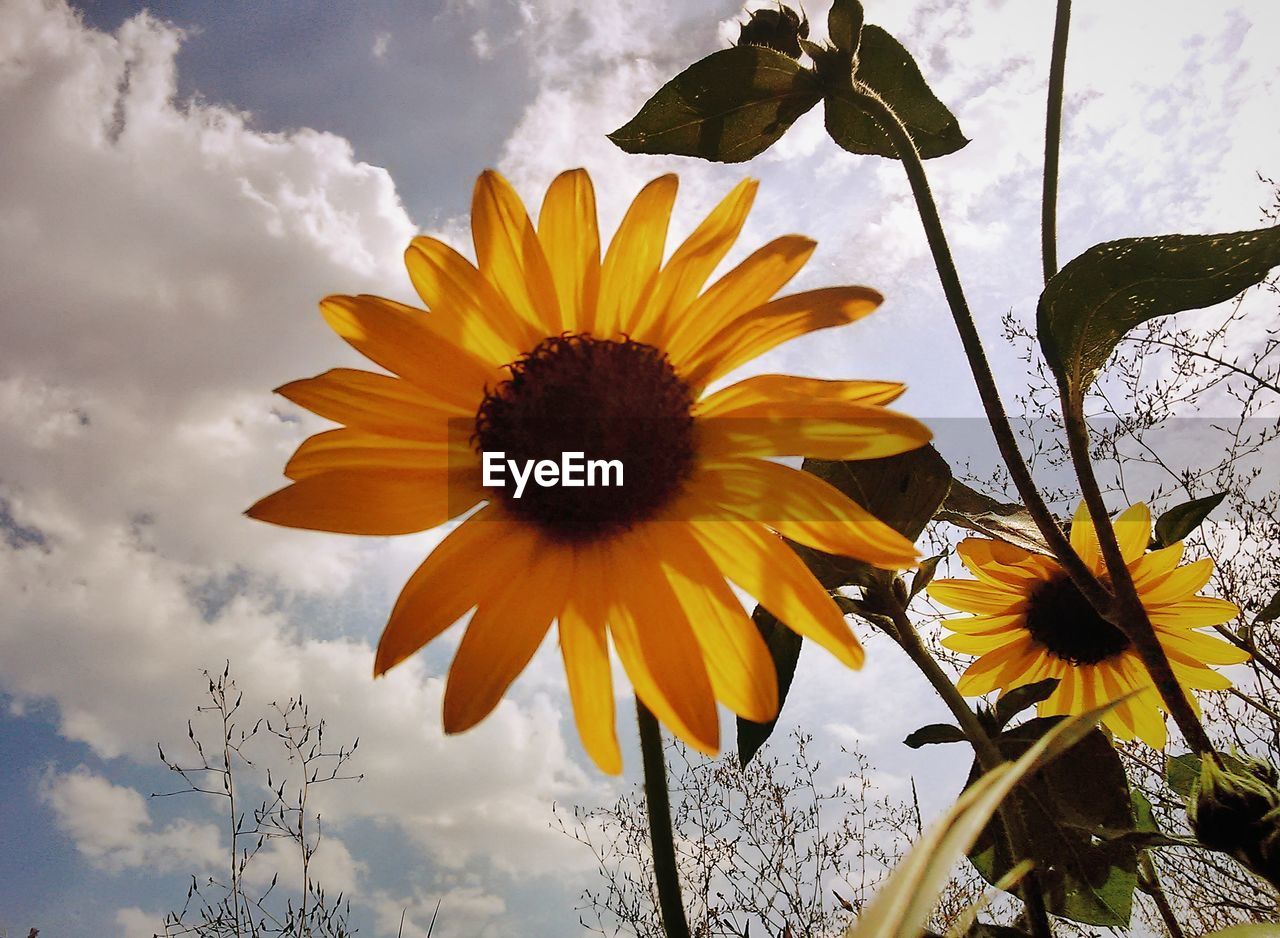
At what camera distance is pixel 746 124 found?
0.58 meters

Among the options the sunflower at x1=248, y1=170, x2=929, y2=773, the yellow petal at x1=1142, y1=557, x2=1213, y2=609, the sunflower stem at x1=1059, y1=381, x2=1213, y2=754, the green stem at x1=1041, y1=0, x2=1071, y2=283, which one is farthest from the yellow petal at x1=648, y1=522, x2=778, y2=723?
the yellow petal at x1=1142, y1=557, x2=1213, y2=609

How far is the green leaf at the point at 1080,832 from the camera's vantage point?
1.61 feet

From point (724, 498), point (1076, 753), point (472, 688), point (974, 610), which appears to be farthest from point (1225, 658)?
point (472, 688)

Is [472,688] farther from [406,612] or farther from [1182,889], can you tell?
[1182,889]

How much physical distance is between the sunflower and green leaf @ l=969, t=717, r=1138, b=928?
0.20 metres

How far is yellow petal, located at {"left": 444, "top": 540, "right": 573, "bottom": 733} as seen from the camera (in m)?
0.38

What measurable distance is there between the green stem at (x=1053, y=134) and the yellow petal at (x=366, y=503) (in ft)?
1.36

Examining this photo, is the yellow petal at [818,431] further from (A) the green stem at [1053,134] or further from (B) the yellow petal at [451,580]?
(A) the green stem at [1053,134]

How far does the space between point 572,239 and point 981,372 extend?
228mm

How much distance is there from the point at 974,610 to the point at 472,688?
0.57m

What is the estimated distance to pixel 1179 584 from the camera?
0.79m

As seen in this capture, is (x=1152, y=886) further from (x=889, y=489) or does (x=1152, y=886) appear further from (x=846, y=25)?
(x=846, y=25)

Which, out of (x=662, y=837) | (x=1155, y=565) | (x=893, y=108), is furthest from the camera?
(x=1155, y=565)

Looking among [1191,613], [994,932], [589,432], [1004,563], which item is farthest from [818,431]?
Result: [1191,613]
